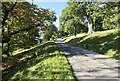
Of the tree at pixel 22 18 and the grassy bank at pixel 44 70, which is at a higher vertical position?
the tree at pixel 22 18

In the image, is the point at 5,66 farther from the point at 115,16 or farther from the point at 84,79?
the point at 115,16

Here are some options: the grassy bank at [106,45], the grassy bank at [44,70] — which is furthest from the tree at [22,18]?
the grassy bank at [106,45]

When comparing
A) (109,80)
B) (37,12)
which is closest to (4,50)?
(37,12)

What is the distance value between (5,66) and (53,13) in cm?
759

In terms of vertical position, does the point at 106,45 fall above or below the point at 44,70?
above

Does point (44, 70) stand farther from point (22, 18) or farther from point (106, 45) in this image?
point (106, 45)

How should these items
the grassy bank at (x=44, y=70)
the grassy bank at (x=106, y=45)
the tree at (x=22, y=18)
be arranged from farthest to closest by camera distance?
1. the grassy bank at (x=106, y=45)
2. the tree at (x=22, y=18)
3. the grassy bank at (x=44, y=70)

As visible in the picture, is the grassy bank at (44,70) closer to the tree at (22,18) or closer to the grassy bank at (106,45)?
the tree at (22,18)

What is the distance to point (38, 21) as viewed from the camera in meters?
7.62

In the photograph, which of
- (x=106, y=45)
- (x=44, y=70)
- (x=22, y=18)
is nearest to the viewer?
(x=44, y=70)

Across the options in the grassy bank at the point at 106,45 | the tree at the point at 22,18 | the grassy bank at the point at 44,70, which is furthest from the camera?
the grassy bank at the point at 106,45

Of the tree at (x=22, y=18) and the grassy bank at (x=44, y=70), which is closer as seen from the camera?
the grassy bank at (x=44, y=70)

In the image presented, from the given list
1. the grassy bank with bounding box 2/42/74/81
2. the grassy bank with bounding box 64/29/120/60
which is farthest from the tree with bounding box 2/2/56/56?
the grassy bank with bounding box 64/29/120/60

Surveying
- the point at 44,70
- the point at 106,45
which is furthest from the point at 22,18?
the point at 106,45
